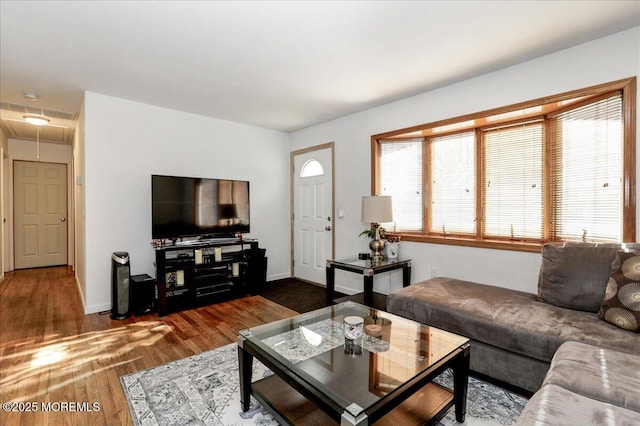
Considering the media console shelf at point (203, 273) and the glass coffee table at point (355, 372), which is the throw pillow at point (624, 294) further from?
→ the media console shelf at point (203, 273)

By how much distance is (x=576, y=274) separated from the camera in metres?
2.18

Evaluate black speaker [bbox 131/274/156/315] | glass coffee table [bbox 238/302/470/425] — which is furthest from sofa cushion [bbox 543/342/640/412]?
black speaker [bbox 131/274/156/315]

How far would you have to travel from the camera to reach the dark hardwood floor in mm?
1904

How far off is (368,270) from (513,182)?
1.66 meters

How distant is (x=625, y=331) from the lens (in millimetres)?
1767

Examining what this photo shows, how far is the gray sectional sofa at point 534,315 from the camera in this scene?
1.81m

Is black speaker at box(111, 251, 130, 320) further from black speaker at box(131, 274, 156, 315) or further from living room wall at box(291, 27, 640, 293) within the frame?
living room wall at box(291, 27, 640, 293)

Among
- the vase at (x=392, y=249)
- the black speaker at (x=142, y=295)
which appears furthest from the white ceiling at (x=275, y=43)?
the black speaker at (x=142, y=295)

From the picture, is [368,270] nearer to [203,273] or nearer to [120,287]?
[203,273]

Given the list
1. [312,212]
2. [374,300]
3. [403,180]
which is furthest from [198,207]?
[403,180]

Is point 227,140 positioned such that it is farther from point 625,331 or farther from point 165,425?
point 625,331

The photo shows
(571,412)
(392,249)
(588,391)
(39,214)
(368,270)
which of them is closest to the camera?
(571,412)

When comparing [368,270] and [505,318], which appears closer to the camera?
[505,318]

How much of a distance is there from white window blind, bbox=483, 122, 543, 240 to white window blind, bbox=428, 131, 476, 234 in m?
0.15
